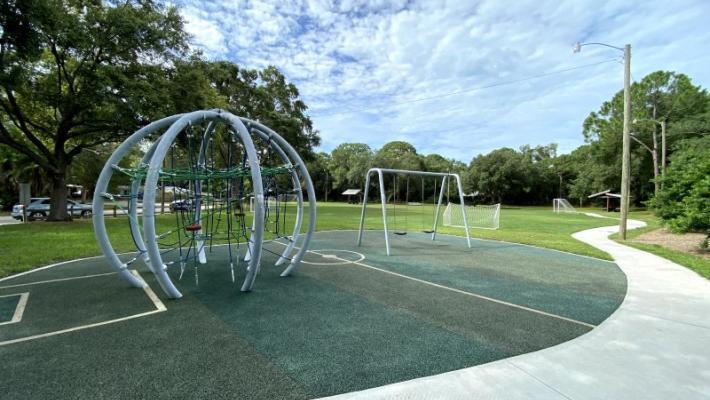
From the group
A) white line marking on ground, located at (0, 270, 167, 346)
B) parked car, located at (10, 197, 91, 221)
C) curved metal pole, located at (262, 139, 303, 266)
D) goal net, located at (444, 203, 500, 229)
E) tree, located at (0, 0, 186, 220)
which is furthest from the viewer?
parked car, located at (10, 197, 91, 221)

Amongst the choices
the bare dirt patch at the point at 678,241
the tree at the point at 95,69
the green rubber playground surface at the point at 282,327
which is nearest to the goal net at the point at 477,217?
the bare dirt patch at the point at 678,241

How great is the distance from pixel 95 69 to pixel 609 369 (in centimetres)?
1931

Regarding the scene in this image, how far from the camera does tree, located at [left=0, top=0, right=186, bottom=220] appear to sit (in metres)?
13.9

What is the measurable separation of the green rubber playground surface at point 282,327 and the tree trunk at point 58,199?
12517mm

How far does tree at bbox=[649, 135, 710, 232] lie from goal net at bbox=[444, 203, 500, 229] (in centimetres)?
677

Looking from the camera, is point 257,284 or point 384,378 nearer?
point 384,378

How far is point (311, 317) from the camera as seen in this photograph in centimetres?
447

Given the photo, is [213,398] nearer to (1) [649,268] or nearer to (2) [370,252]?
(2) [370,252]

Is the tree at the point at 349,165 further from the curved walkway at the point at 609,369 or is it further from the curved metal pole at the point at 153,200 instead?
the curved walkway at the point at 609,369

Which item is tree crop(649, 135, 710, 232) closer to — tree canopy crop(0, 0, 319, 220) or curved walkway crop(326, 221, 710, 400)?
curved walkway crop(326, 221, 710, 400)

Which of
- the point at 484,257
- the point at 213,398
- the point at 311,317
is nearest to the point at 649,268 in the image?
the point at 484,257

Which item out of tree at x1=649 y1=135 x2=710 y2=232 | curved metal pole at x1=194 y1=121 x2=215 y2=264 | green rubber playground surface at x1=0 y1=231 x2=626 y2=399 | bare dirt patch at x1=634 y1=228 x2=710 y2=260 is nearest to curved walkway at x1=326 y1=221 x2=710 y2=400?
green rubber playground surface at x1=0 y1=231 x2=626 y2=399

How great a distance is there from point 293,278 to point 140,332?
114 inches

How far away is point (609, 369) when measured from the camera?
310 cm
